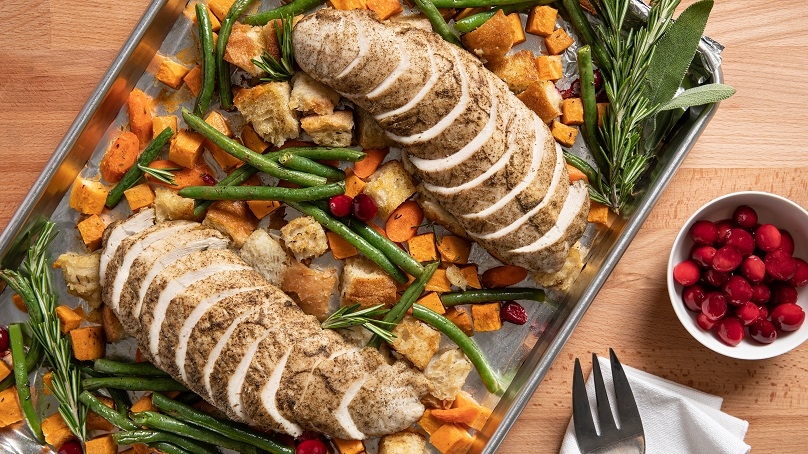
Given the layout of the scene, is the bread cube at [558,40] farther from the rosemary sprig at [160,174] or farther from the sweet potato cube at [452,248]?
the rosemary sprig at [160,174]

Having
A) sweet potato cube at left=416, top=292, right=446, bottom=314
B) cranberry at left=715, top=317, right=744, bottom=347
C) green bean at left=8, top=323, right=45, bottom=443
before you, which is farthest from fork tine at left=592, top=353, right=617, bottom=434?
green bean at left=8, top=323, right=45, bottom=443

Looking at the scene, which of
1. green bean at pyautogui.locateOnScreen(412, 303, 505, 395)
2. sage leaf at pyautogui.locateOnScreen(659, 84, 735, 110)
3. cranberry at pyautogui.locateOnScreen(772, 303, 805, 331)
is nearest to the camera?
sage leaf at pyautogui.locateOnScreen(659, 84, 735, 110)

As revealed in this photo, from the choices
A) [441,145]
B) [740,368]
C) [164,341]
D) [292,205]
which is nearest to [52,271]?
[164,341]

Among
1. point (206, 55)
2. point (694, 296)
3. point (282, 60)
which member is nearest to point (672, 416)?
point (694, 296)

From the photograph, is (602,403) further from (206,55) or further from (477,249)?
(206,55)

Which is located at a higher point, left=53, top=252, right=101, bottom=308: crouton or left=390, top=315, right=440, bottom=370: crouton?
left=53, top=252, right=101, bottom=308: crouton

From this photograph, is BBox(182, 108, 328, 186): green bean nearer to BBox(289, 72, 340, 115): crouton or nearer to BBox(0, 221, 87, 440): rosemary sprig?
BBox(289, 72, 340, 115): crouton

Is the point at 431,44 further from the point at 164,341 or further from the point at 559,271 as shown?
the point at 164,341
